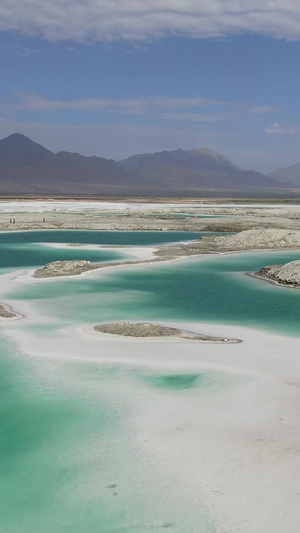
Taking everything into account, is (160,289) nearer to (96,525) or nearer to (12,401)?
(12,401)

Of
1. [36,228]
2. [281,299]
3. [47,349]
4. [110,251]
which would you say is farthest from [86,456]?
[36,228]

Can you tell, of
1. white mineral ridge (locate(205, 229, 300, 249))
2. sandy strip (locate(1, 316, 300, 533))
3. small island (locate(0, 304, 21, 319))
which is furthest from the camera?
white mineral ridge (locate(205, 229, 300, 249))

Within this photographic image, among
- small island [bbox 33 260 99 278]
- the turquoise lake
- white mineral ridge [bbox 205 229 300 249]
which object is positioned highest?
white mineral ridge [bbox 205 229 300 249]

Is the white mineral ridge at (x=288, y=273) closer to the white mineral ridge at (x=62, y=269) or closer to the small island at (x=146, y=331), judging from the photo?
the white mineral ridge at (x=62, y=269)

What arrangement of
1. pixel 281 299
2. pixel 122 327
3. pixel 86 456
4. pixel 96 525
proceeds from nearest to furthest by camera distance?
pixel 96 525, pixel 86 456, pixel 122 327, pixel 281 299

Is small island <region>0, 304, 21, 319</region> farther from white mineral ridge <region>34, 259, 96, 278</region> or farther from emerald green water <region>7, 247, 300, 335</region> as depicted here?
white mineral ridge <region>34, 259, 96, 278</region>

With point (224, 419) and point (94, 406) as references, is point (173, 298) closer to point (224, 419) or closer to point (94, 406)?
point (94, 406)

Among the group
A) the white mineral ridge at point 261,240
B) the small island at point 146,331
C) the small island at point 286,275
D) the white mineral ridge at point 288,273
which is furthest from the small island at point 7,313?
the white mineral ridge at point 261,240

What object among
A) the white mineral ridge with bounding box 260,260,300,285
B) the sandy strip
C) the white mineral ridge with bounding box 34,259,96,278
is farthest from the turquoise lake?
the white mineral ridge with bounding box 34,259,96,278
